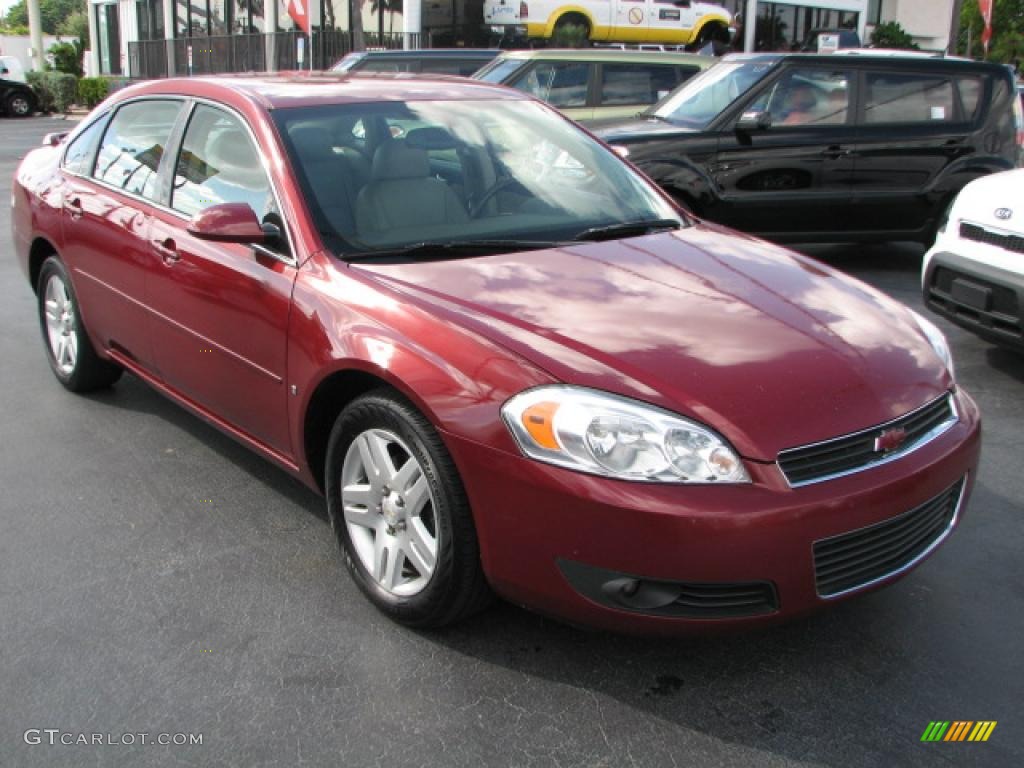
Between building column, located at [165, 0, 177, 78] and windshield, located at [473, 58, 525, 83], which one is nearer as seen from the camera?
windshield, located at [473, 58, 525, 83]

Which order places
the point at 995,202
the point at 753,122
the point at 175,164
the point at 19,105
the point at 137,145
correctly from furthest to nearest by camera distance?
1. the point at 19,105
2. the point at 753,122
3. the point at 995,202
4. the point at 137,145
5. the point at 175,164

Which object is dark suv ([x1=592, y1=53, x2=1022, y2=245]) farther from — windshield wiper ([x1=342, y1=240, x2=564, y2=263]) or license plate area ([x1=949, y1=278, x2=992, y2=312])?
windshield wiper ([x1=342, y1=240, x2=564, y2=263])

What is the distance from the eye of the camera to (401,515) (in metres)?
3.03

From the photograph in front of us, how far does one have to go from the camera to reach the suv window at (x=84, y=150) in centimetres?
494

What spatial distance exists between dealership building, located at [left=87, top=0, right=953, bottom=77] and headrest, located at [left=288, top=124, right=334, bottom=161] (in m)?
23.2

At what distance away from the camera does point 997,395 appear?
5383 mm

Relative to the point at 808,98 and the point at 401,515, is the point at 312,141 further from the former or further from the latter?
the point at 808,98

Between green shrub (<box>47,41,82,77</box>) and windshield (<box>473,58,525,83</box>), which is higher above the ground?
green shrub (<box>47,41,82,77</box>)

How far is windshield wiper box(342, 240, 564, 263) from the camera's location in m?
3.38

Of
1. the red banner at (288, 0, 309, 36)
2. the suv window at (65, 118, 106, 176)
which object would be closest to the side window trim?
the suv window at (65, 118, 106, 176)

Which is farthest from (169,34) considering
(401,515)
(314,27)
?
(401,515)

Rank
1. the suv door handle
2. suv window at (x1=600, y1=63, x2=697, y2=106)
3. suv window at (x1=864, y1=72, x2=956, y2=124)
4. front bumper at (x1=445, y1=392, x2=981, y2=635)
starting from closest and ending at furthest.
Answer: front bumper at (x1=445, y1=392, x2=981, y2=635) → the suv door handle → suv window at (x1=864, y1=72, x2=956, y2=124) → suv window at (x1=600, y1=63, x2=697, y2=106)

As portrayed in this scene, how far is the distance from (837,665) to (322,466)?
1.74m

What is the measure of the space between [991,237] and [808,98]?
353 centimetres
